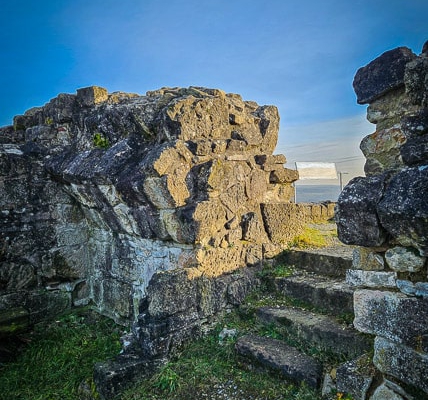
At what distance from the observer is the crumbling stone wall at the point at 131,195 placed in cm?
360

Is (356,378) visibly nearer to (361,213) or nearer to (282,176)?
(361,213)

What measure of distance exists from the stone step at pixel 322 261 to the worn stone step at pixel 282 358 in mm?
1004

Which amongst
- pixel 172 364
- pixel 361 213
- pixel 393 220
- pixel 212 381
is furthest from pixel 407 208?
pixel 172 364

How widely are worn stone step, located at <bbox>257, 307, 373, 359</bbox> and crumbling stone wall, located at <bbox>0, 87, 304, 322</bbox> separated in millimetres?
702

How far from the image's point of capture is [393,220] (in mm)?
1908

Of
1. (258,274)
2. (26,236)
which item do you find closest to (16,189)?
(26,236)

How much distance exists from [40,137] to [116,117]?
4.82ft

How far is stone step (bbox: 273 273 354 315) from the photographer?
3086 mm

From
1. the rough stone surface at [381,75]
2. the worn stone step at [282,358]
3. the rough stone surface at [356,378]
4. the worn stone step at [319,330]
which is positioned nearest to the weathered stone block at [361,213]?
the rough stone surface at [381,75]

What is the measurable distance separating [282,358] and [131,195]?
6.67ft

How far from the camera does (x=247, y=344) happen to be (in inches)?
120

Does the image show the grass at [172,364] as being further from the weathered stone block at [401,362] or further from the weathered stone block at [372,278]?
the weathered stone block at [372,278]

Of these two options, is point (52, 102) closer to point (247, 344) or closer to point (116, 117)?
point (116, 117)

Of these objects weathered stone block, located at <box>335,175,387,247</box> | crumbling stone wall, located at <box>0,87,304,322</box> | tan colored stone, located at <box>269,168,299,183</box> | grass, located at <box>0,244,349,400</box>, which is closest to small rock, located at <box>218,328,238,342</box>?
grass, located at <box>0,244,349,400</box>
